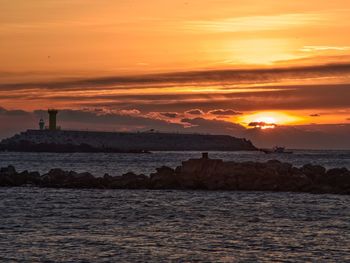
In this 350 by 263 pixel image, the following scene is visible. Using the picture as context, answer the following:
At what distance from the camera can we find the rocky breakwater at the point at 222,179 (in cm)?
5269

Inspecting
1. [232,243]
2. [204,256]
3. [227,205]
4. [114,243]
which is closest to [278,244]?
[232,243]

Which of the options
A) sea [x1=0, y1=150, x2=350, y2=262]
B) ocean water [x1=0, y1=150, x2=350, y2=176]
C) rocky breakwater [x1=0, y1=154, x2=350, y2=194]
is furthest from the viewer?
ocean water [x1=0, y1=150, x2=350, y2=176]

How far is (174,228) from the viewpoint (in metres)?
31.0

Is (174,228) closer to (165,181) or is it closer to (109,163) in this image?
(165,181)

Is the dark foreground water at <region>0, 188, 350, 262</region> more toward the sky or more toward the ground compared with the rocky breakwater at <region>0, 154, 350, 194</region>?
more toward the ground

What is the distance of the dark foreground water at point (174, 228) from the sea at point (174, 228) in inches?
1.1

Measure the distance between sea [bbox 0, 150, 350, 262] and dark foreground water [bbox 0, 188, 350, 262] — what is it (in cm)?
3

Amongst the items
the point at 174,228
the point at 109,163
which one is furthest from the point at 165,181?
the point at 109,163

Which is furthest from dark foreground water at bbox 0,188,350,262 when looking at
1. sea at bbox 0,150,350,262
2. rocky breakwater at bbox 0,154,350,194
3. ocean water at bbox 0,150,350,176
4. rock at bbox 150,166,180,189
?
ocean water at bbox 0,150,350,176

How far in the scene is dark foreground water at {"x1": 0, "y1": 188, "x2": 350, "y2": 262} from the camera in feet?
80.9

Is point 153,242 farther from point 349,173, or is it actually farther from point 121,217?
point 349,173

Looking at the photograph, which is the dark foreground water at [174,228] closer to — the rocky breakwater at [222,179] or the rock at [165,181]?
the rocky breakwater at [222,179]

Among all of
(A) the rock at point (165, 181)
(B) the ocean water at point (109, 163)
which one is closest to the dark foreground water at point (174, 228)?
(A) the rock at point (165, 181)

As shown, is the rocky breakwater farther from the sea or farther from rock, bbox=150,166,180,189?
the sea
